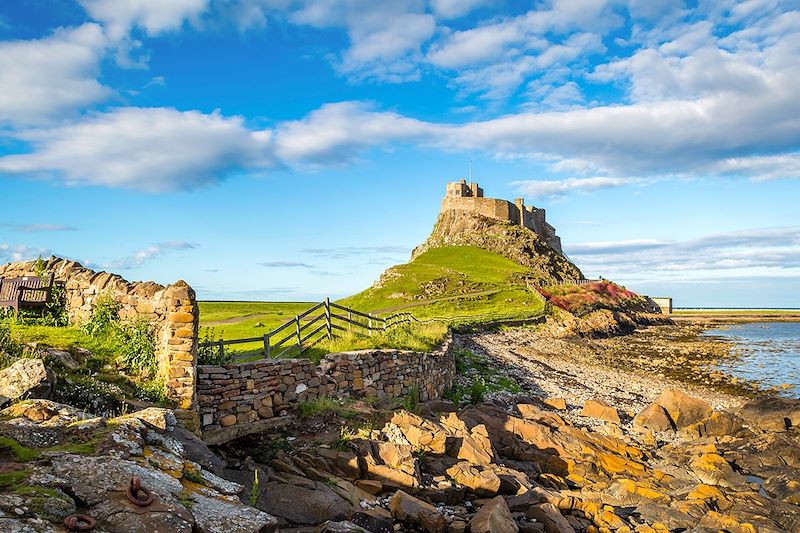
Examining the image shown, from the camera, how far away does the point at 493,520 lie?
995 cm

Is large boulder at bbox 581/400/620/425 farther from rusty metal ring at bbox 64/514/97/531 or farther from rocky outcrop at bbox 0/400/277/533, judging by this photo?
rusty metal ring at bbox 64/514/97/531

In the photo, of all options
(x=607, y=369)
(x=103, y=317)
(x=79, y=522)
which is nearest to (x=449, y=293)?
(x=607, y=369)

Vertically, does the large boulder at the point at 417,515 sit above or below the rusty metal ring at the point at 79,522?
below

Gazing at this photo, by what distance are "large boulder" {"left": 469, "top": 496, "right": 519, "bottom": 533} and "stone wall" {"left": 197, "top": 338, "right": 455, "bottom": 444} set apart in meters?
6.53

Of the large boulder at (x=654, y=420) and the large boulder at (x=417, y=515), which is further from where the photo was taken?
the large boulder at (x=654, y=420)

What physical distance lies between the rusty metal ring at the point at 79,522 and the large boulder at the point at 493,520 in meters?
6.35

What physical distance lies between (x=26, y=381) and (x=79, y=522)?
5.62 m

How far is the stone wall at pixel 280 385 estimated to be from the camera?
14.0 metres

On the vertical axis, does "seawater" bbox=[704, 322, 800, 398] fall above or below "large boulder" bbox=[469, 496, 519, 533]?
below

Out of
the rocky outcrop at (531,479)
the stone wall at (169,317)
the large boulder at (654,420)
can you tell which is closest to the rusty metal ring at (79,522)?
the rocky outcrop at (531,479)

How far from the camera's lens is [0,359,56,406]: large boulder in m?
9.48

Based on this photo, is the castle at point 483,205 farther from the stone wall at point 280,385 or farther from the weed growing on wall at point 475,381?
the stone wall at point 280,385

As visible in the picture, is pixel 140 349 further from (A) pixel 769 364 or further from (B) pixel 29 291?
(A) pixel 769 364

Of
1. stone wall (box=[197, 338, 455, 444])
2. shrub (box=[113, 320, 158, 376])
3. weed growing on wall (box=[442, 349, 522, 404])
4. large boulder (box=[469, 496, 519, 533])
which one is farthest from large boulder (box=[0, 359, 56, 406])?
weed growing on wall (box=[442, 349, 522, 404])
